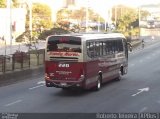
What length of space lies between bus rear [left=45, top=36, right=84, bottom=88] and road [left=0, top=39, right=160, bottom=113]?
0.70m

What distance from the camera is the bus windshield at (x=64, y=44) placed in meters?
23.0

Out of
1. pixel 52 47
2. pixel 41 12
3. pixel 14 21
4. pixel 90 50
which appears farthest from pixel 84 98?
pixel 41 12

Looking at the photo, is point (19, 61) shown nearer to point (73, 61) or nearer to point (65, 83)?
point (65, 83)

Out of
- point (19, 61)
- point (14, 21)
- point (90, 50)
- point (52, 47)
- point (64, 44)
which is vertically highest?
point (14, 21)

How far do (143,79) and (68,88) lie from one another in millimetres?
8064

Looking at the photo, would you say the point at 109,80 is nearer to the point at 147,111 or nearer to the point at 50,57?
the point at 50,57

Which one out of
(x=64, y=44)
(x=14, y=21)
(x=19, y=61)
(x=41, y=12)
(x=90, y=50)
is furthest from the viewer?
(x=41, y=12)

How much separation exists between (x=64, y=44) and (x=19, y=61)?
346 inches

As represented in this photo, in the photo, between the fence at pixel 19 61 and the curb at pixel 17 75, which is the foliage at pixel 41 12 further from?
the curb at pixel 17 75

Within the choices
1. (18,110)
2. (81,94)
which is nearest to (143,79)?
(81,94)

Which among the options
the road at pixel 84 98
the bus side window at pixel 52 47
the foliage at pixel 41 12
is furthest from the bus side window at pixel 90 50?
the foliage at pixel 41 12

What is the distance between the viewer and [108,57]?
26.8m

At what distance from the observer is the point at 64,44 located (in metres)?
23.3

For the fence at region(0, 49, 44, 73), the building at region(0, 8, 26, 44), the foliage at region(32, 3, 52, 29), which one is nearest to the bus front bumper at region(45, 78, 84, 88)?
the fence at region(0, 49, 44, 73)
